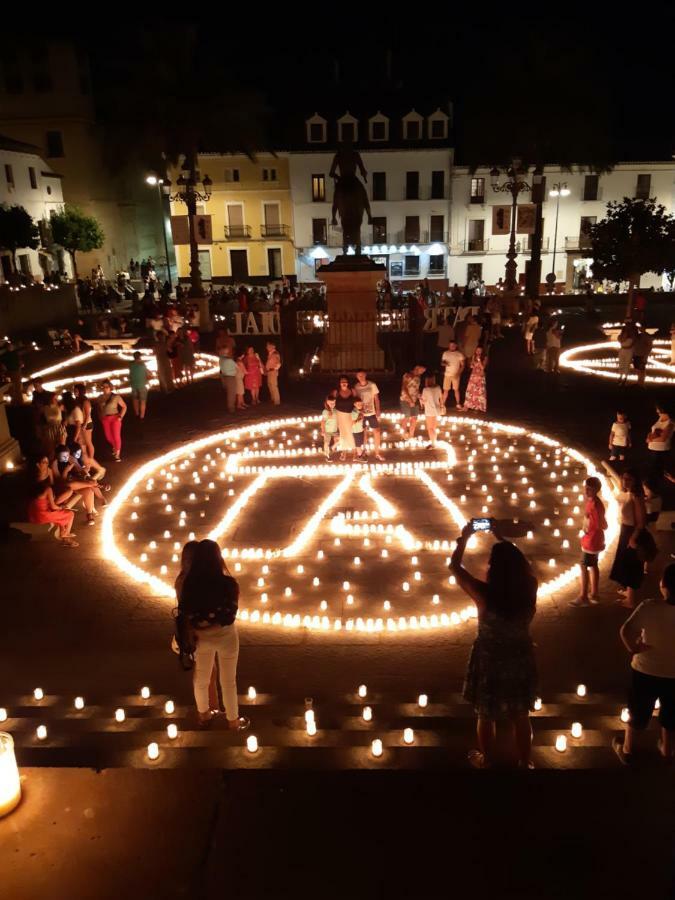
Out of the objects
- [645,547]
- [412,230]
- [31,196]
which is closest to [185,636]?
Result: [645,547]

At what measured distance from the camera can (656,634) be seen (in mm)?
5203

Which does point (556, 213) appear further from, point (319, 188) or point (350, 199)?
point (350, 199)

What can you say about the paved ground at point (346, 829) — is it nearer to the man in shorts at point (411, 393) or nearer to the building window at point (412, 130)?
the man in shorts at point (411, 393)

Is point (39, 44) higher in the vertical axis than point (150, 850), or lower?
higher

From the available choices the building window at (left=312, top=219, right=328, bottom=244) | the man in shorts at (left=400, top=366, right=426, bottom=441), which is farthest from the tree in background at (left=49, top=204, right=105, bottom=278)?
the man in shorts at (left=400, top=366, right=426, bottom=441)

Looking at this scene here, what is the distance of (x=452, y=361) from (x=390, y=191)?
37.1 m

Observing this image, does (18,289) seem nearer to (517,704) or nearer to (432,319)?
(432,319)

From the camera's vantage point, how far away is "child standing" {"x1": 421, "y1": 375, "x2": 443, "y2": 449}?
43.9ft

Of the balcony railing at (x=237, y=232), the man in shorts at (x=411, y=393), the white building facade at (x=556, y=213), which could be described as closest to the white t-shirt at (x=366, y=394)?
the man in shorts at (x=411, y=393)

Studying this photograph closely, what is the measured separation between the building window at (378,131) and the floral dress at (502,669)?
A: 4854 cm

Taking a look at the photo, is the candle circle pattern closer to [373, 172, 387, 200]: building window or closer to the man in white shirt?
the man in white shirt

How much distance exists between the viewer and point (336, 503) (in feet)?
37.4

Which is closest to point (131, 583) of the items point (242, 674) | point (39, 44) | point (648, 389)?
point (242, 674)

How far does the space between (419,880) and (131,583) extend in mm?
5676
